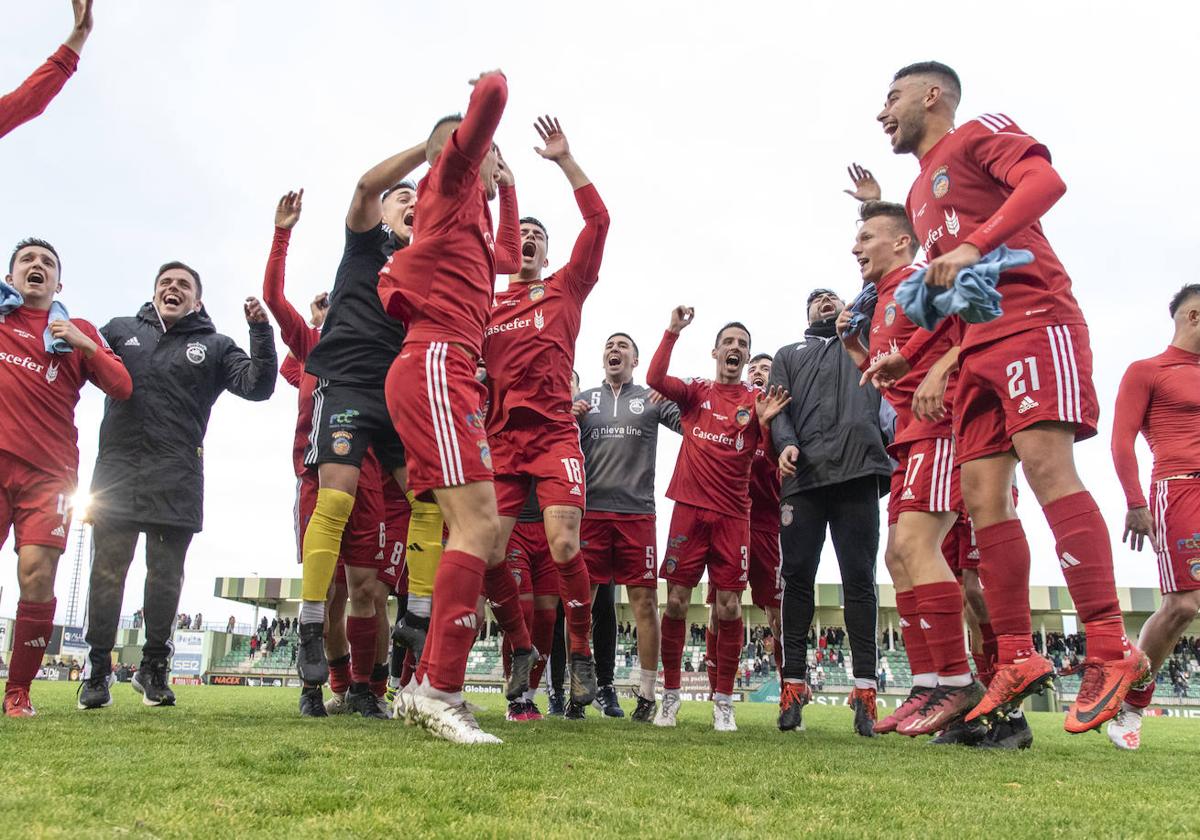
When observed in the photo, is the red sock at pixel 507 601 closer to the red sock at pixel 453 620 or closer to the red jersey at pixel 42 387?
the red sock at pixel 453 620

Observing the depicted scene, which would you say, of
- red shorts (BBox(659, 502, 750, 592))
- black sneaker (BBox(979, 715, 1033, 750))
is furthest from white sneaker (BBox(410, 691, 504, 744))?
red shorts (BBox(659, 502, 750, 592))

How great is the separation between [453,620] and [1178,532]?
4.70 m

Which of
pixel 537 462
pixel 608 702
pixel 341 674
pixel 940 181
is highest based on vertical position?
pixel 940 181

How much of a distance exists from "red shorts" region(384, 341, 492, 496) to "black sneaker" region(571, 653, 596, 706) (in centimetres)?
254

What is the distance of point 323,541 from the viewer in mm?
4711

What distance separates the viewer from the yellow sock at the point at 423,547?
4.77 meters

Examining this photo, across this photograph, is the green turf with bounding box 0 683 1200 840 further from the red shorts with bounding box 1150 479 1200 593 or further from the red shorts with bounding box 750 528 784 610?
the red shorts with bounding box 750 528 784 610

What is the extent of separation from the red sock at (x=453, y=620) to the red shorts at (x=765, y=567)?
441cm

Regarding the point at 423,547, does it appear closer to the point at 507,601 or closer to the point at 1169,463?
the point at 507,601

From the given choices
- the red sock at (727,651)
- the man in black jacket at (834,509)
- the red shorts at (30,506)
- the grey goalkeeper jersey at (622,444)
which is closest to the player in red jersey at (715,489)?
the red sock at (727,651)

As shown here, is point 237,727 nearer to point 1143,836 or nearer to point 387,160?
point 387,160

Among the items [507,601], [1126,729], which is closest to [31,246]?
[507,601]

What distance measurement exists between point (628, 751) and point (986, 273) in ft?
7.63

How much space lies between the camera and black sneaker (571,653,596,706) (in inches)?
227
